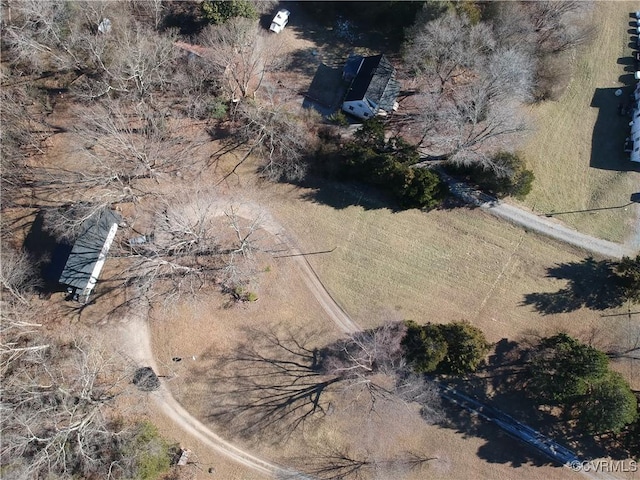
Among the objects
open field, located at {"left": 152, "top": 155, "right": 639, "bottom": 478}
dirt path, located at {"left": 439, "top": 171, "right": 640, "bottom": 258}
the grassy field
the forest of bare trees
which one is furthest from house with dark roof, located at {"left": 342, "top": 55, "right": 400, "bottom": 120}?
the grassy field

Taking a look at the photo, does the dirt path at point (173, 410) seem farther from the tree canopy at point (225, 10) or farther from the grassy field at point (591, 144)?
the grassy field at point (591, 144)

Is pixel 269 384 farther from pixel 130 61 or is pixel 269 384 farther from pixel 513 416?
pixel 130 61

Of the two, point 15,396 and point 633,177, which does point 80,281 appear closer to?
point 15,396

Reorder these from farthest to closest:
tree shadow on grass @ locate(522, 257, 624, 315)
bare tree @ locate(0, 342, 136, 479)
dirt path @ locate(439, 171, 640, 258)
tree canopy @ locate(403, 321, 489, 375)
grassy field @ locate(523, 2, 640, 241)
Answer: grassy field @ locate(523, 2, 640, 241) < dirt path @ locate(439, 171, 640, 258) < tree shadow on grass @ locate(522, 257, 624, 315) < tree canopy @ locate(403, 321, 489, 375) < bare tree @ locate(0, 342, 136, 479)

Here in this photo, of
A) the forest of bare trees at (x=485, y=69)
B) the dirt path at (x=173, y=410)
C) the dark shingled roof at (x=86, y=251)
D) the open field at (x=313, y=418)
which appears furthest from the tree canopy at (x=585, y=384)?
the dark shingled roof at (x=86, y=251)

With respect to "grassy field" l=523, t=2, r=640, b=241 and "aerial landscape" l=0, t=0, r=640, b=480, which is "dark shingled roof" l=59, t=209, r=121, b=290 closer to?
"aerial landscape" l=0, t=0, r=640, b=480

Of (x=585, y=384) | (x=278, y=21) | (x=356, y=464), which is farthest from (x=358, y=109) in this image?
(x=356, y=464)

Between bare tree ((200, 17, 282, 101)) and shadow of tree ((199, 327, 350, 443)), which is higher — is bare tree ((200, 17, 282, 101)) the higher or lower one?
the higher one
